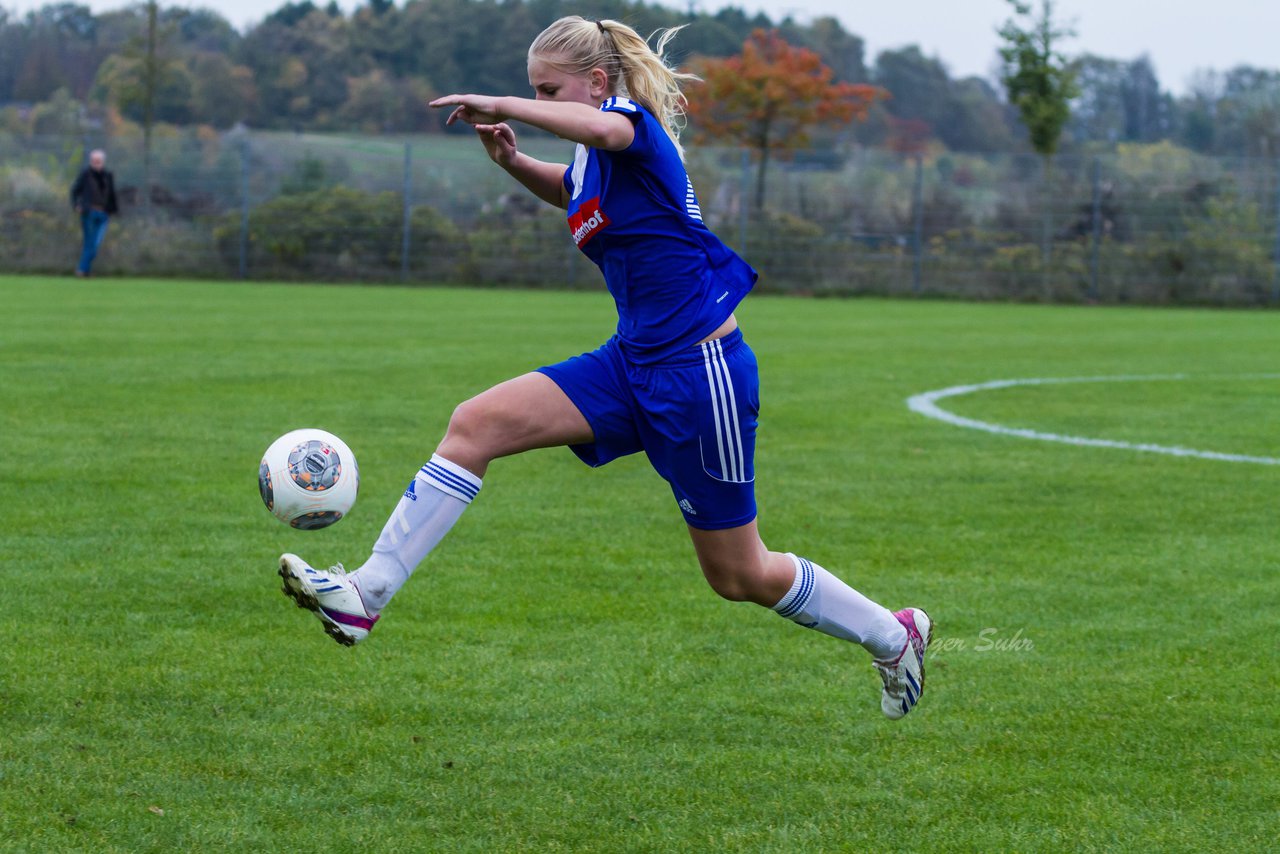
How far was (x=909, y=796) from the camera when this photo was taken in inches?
155

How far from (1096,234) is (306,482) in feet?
91.3

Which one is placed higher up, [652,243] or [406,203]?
[406,203]

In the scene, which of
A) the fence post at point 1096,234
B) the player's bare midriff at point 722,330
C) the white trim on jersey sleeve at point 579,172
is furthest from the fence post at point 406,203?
the player's bare midriff at point 722,330

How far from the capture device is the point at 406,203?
31.3 meters

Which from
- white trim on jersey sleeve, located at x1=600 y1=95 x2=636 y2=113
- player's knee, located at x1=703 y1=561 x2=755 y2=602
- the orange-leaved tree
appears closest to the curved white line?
player's knee, located at x1=703 y1=561 x2=755 y2=602

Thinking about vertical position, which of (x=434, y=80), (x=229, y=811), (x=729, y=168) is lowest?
(x=229, y=811)

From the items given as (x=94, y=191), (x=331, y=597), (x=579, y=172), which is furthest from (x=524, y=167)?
(x=94, y=191)

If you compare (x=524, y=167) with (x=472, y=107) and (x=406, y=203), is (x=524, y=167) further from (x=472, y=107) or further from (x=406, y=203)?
(x=406, y=203)

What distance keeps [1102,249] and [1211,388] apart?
17.0 meters

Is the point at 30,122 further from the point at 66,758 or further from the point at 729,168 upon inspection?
the point at 66,758

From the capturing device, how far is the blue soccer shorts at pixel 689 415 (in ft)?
13.9

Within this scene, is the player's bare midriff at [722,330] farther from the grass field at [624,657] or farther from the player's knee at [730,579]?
the grass field at [624,657]

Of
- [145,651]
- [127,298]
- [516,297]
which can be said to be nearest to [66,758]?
[145,651]

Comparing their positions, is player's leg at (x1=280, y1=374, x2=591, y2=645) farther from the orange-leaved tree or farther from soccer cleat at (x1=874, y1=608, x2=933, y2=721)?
the orange-leaved tree
